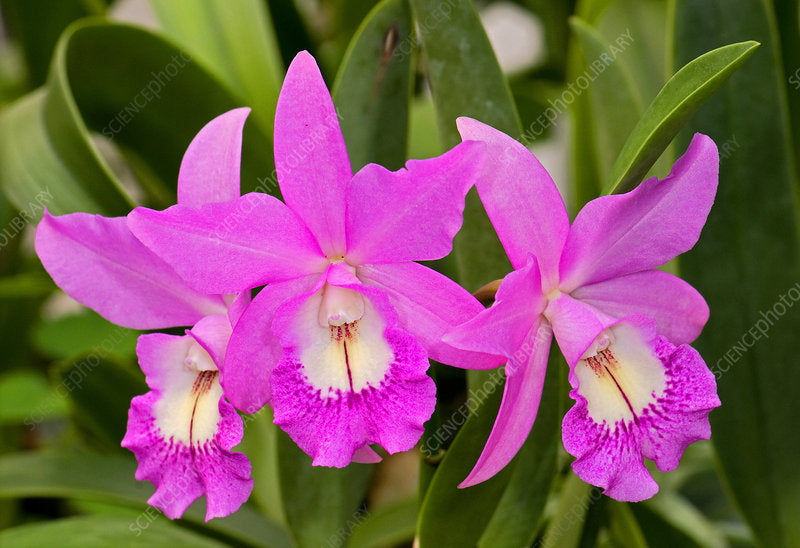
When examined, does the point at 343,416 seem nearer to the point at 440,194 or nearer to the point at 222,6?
the point at 440,194

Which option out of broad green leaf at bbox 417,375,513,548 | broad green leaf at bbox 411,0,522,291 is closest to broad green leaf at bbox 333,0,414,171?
broad green leaf at bbox 411,0,522,291

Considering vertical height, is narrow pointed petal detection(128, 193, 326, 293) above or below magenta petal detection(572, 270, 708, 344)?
above

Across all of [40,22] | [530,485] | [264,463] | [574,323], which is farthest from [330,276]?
[40,22]

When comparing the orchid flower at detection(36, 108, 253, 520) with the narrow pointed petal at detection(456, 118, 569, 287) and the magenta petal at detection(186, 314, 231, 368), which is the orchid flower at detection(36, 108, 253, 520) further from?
the narrow pointed petal at detection(456, 118, 569, 287)

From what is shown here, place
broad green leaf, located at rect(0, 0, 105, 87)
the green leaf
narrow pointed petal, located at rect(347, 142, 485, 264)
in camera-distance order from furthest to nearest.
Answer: broad green leaf, located at rect(0, 0, 105, 87) → the green leaf → narrow pointed petal, located at rect(347, 142, 485, 264)

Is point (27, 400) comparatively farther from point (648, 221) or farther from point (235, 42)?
point (648, 221)

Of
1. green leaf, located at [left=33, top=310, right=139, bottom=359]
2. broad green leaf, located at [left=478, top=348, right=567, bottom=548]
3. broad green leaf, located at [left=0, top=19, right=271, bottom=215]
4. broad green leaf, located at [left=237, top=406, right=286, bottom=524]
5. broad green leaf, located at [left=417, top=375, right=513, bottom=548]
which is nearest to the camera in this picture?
broad green leaf, located at [left=417, top=375, right=513, bottom=548]

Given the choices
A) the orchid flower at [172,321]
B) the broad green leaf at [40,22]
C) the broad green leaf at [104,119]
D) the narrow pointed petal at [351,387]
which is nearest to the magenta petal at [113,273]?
the orchid flower at [172,321]
